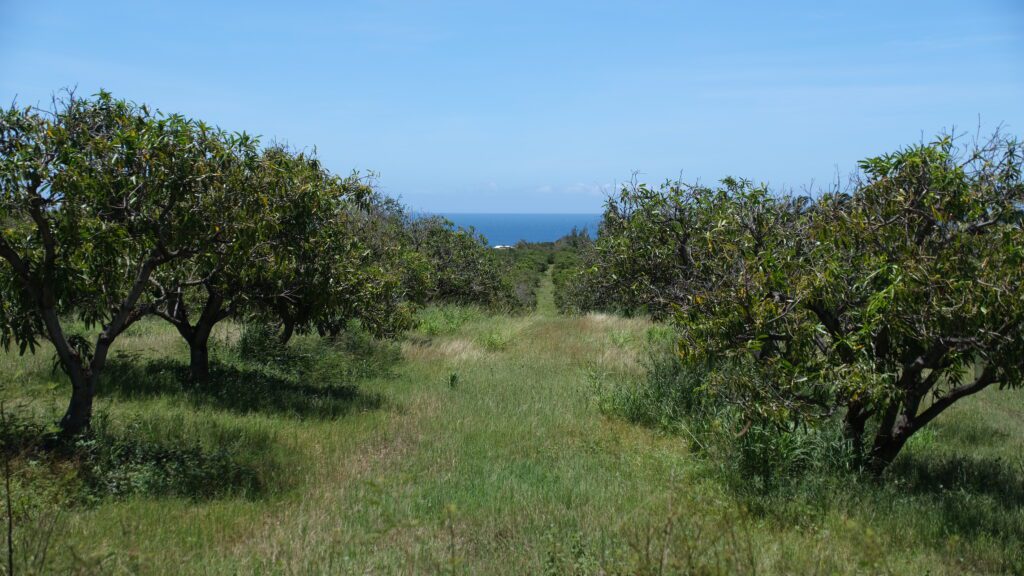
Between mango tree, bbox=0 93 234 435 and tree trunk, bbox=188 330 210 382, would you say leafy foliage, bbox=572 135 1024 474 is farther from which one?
tree trunk, bbox=188 330 210 382

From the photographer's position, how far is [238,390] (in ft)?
36.7

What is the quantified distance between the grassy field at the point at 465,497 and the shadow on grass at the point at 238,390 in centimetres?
5

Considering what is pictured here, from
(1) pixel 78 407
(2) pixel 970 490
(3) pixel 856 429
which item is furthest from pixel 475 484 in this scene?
(2) pixel 970 490

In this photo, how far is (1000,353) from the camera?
608cm

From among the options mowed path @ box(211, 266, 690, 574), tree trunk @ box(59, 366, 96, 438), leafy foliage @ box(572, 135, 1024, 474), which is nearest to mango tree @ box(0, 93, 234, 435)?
tree trunk @ box(59, 366, 96, 438)

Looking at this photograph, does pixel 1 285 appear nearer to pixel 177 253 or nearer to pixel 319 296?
pixel 177 253

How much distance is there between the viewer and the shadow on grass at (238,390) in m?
10.4

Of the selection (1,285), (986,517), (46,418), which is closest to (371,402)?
(46,418)

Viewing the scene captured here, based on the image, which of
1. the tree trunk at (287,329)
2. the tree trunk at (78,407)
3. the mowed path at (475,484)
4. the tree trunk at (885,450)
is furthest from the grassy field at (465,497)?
the tree trunk at (287,329)

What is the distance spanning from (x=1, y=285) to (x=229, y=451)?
9.72 feet

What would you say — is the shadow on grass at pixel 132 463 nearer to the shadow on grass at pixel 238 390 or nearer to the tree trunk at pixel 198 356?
the shadow on grass at pixel 238 390

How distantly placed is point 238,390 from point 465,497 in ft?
19.4

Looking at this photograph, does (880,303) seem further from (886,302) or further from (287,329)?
(287,329)

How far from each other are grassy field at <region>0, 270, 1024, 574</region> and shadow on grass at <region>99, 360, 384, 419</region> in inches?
2.2
